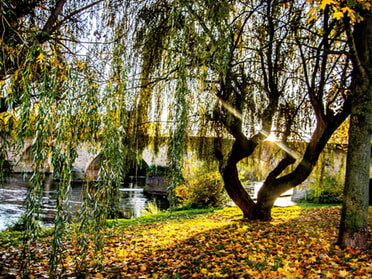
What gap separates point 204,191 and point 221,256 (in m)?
7.81

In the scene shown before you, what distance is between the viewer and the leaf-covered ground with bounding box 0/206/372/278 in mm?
3219

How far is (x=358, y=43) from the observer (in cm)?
417

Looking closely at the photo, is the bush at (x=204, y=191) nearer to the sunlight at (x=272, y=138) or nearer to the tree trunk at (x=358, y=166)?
the sunlight at (x=272, y=138)

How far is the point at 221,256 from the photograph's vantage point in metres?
3.90

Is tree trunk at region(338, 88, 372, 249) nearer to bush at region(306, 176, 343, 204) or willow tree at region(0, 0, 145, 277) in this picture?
willow tree at region(0, 0, 145, 277)

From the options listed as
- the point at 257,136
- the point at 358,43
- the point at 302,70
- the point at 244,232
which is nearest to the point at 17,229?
the point at 244,232

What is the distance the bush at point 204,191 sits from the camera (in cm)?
1148

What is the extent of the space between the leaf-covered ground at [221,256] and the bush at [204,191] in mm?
5787

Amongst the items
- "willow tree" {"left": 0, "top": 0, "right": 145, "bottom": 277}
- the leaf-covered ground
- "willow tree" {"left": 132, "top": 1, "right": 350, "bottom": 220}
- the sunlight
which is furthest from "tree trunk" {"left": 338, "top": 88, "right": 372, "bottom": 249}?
"willow tree" {"left": 0, "top": 0, "right": 145, "bottom": 277}

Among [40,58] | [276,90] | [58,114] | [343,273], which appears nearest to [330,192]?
[276,90]

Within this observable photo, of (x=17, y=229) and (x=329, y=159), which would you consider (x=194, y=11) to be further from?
(x=17, y=229)

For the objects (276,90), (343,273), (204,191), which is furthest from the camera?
(204,191)

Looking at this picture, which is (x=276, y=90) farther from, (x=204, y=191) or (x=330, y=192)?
(x=330, y=192)

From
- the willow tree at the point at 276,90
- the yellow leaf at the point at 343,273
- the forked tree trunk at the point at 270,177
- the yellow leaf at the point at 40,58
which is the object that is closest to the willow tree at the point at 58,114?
the yellow leaf at the point at 40,58
